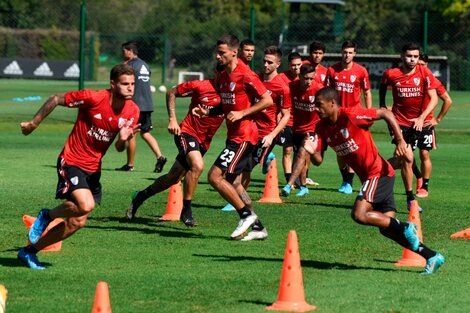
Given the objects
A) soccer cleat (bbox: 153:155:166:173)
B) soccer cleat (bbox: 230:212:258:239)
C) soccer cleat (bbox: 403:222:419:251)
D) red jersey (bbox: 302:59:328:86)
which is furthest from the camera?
soccer cleat (bbox: 153:155:166:173)

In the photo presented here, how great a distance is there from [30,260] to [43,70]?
4449 centimetres

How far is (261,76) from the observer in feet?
52.5

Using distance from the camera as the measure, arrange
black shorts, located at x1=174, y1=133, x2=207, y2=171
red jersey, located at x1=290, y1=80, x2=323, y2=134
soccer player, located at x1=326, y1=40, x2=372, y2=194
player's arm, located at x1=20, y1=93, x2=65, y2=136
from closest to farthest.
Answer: player's arm, located at x1=20, y1=93, x2=65, y2=136, black shorts, located at x1=174, y1=133, x2=207, y2=171, red jersey, located at x1=290, y1=80, x2=323, y2=134, soccer player, located at x1=326, y1=40, x2=372, y2=194

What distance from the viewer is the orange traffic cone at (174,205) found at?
1368cm

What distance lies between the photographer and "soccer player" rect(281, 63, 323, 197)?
53.4 ft

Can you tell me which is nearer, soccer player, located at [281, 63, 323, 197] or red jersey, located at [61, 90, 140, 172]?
red jersey, located at [61, 90, 140, 172]

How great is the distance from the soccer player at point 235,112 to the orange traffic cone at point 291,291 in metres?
3.59

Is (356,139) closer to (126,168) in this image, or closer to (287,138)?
(287,138)

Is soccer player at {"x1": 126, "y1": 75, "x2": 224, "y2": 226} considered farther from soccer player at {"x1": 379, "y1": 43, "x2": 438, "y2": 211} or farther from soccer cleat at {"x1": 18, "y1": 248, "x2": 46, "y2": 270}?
soccer player at {"x1": 379, "y1": 43, "x2": 438, "y2": 211}

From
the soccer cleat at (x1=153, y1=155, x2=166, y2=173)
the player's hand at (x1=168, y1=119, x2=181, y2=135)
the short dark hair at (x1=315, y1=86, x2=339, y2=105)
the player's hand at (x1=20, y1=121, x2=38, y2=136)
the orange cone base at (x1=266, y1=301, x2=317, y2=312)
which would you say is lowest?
the soccer cleat at (x1=153, y1=155, x2=166, y2=173)

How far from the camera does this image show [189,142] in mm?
13102

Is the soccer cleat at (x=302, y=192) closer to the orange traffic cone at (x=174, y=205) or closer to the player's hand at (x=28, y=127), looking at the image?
the orange traffic cone at (x=174, y=205)

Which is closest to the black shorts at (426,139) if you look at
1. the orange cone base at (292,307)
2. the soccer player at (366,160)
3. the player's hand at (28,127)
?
the soccer player at (366,160)

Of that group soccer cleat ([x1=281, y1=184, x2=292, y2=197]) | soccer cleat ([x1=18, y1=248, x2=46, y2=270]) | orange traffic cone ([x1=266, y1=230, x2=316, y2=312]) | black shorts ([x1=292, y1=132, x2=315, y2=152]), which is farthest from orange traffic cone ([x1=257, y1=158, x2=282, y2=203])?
orange traffic cone ([x1=266, y1=230, x2=316, y2=312])
